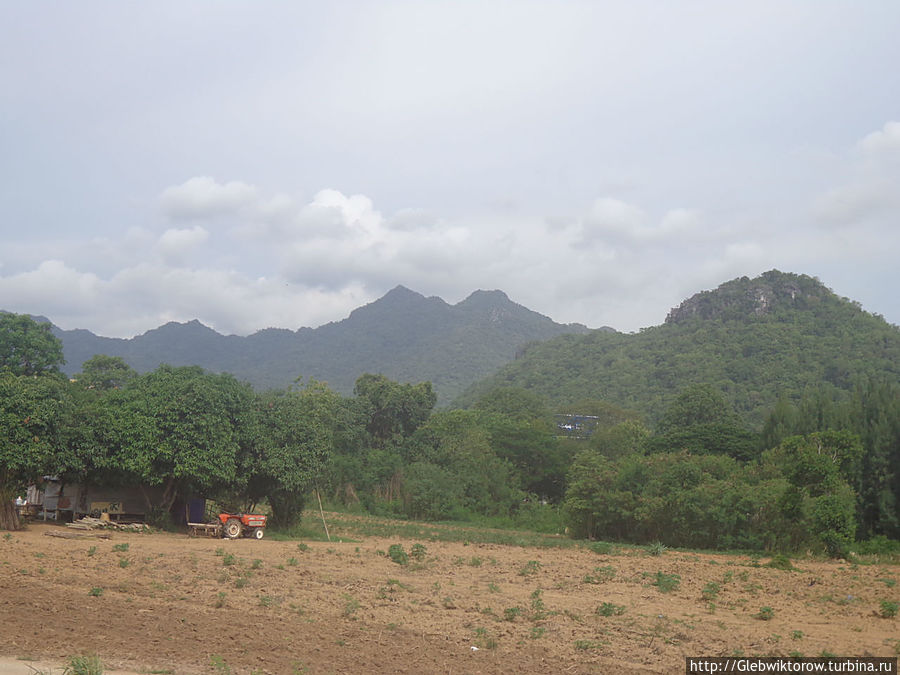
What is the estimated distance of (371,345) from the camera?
470 feet

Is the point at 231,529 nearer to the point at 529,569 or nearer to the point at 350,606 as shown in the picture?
the point at 529,569

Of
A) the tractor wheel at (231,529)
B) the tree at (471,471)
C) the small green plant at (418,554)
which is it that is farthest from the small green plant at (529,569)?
the tree at (471,471)

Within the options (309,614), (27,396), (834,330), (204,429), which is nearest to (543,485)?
(204,429)

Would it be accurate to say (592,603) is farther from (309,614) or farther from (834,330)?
(834,330)

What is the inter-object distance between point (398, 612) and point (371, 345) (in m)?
132

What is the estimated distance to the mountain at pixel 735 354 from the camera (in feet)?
216

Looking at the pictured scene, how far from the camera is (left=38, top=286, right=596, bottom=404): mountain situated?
124 metres

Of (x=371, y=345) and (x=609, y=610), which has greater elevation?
(x=371, y=345)

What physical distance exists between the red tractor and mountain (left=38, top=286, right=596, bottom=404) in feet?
289

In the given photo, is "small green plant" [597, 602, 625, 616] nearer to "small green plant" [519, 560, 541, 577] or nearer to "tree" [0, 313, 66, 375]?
"small green plant" [519, 560, 541, 577]

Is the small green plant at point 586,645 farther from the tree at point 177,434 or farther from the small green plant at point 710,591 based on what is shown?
the tree at point 177,434

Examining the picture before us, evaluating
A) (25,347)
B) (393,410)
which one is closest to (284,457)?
(393,410)

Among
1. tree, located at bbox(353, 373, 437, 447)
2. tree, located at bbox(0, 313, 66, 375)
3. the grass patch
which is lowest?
the grass patch

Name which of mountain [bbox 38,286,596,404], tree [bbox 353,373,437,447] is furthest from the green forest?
mountain [bbox 38,286,596,404]
